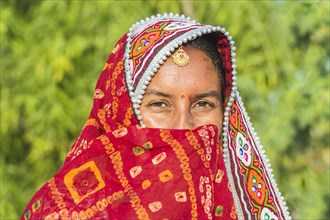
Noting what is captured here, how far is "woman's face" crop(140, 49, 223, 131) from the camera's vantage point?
3.17 metres

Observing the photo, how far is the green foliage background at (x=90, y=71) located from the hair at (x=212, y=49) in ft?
8.70

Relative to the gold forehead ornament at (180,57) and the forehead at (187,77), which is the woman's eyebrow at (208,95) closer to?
the forehead at (187,77)

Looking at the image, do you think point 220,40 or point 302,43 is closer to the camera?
point 220,40

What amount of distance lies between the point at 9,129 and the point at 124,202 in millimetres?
3425

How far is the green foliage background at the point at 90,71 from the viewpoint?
6188mm

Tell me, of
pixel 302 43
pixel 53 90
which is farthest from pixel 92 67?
pixel 302 43

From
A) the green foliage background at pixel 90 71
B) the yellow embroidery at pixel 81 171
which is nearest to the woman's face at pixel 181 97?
the yellow embroidery at pixel 81 171

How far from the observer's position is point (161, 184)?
10.1 ft

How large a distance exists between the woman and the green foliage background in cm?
267

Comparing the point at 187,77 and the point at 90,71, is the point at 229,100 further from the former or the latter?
the point at 90,71

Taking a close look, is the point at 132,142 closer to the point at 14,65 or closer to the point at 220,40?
the point at 220,40

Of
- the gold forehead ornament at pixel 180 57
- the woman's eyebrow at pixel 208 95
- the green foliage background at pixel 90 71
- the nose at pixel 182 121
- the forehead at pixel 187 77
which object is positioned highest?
the green foliage background at pixel 90 71

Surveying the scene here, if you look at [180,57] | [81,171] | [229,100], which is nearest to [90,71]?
[229,100]

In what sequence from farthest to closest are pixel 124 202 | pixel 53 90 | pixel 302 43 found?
pixel 302 43
pixel 53 90
pixel 124 202
